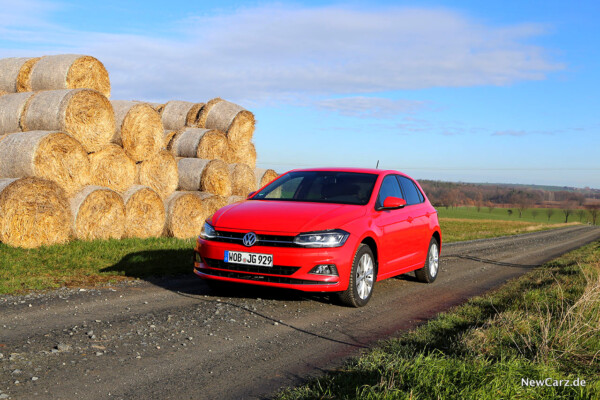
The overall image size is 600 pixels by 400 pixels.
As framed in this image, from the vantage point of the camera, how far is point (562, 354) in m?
4.71

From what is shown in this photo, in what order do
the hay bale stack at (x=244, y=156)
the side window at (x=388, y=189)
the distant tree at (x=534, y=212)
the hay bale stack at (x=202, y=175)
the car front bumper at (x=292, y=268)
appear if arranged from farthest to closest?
the distant tree at (x=534, y=212) < the hay bale stack at (x=244, y=156) < the hay bale stack at (x=202, y=175) < the side window at (x=388, y=189) < the car front bumper at (x=292, y=268)

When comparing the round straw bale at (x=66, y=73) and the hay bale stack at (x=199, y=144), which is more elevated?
the round straw bale at (x=66, y=73)

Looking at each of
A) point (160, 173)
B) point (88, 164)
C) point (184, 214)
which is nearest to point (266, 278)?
point (88, 164)

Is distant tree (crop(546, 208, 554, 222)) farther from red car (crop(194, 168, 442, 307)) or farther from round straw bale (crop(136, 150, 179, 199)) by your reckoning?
red car (crop(194, 168, 442, 307))

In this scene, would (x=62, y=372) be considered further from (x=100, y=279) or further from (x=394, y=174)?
(x=394, y=174)

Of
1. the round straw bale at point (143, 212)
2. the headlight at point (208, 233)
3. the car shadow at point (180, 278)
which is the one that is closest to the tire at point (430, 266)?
the car shadow at point (180, 278)

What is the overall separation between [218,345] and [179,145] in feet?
39.4

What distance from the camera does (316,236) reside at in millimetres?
6754

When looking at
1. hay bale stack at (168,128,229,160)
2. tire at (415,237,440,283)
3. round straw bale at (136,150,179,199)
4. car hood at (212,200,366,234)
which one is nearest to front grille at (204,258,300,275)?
car hood at (212,200,366,234)

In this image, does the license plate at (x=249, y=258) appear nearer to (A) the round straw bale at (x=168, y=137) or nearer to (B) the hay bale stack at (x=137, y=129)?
(B) the hay bale stack at (x=137, y=129)

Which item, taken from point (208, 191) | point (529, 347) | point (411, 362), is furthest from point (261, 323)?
point (208, 191)

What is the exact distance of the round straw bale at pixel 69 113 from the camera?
1169 centimetres

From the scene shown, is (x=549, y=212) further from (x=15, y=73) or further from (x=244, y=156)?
(x=15, y=73)

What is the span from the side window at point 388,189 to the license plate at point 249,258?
200 cm
